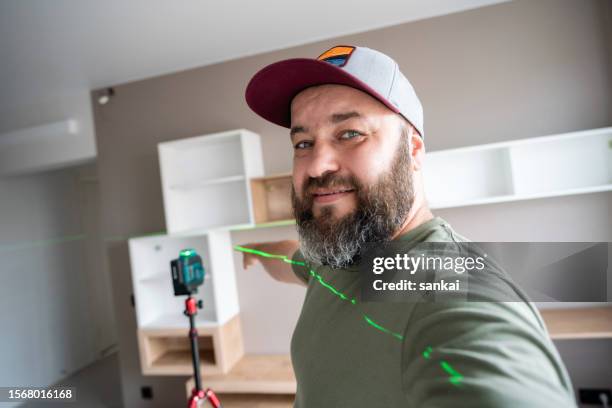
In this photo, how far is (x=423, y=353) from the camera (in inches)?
16.4

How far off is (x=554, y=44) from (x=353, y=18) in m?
1.25

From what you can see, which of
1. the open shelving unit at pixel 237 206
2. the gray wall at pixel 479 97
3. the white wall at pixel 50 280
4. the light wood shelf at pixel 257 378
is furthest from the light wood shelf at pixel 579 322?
the white wall at pixel 50 280

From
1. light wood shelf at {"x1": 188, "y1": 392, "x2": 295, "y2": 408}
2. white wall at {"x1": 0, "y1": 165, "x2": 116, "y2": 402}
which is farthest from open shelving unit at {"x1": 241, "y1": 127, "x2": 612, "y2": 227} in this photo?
white wall at {"x1": 0, "y1": 165, "x2": 116, "y2": 402}

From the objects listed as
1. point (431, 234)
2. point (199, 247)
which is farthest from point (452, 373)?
point (199, 247)

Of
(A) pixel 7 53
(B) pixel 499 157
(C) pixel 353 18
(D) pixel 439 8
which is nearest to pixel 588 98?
(B) pixel 499 157

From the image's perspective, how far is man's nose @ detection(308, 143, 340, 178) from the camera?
61 centimetres

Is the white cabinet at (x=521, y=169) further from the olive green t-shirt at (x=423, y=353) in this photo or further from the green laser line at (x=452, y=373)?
the green laser line at (x=452, y=373)

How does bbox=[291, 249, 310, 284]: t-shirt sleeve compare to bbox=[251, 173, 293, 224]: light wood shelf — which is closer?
bbox=[291, 249, 310, 284]: t-shirt sleeve

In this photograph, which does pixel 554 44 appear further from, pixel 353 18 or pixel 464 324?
Answer: pixel 464 324

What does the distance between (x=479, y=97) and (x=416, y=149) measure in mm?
1913

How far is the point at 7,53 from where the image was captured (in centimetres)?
221

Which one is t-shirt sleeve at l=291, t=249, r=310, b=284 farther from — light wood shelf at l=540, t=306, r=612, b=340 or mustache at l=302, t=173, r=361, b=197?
light wood shelf at l=540, t=306, r=612, b=340

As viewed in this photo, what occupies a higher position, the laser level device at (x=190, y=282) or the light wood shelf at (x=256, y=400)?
the laser level device at (x=190, y=282)

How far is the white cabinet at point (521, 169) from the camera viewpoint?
2.03 metres
